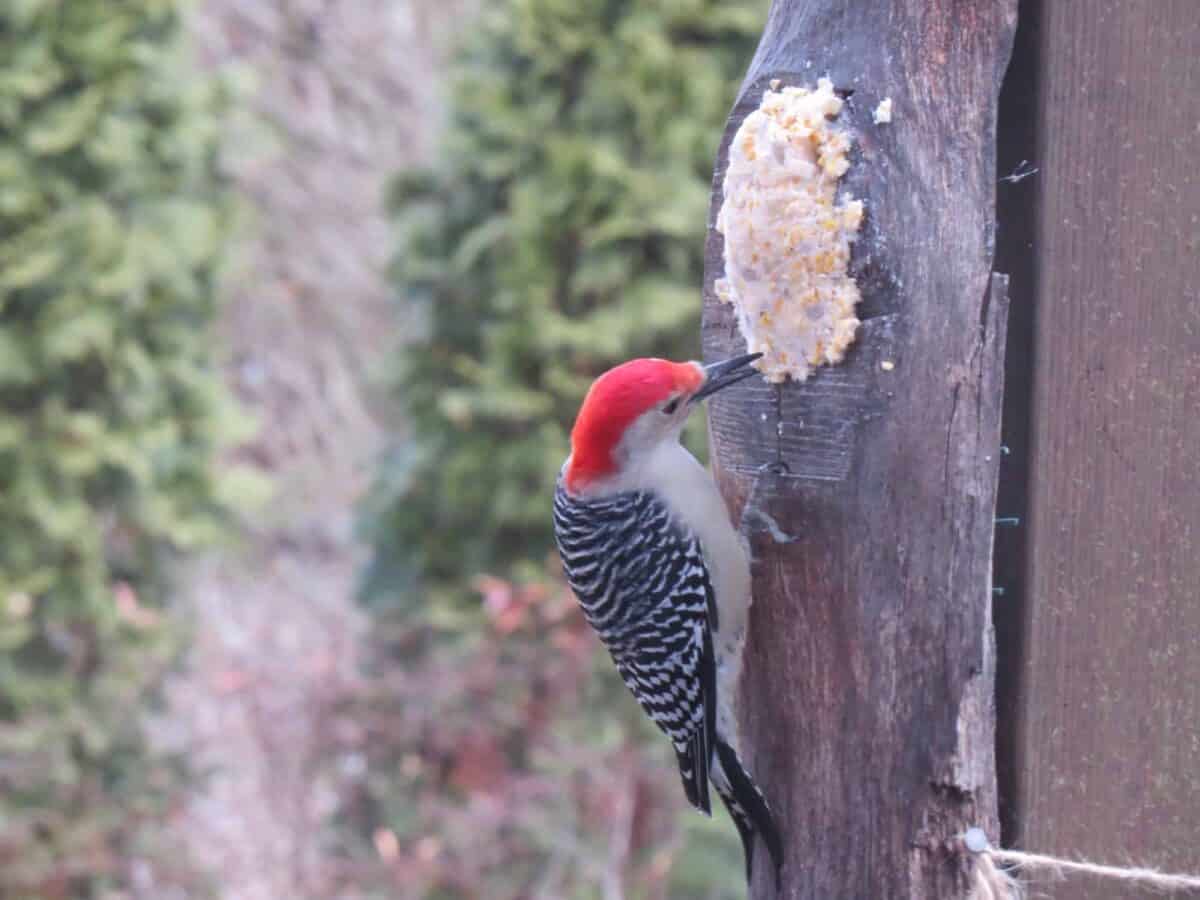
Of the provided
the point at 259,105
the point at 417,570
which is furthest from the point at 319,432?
the point at 417,570

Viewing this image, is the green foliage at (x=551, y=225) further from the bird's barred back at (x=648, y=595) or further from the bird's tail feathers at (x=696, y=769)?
the bird's tail feathers at (x=696, y=769)

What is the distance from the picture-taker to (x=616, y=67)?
5273mm

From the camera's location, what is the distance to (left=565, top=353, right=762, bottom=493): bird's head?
2758 millimetres

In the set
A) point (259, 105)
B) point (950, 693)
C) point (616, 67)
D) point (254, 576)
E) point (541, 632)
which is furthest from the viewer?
point (259, 105)

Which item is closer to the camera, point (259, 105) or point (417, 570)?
point (417, 570)

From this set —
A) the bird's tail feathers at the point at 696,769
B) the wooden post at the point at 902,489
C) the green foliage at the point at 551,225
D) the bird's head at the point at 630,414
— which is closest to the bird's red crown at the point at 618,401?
the bird's head at the point at 630,414

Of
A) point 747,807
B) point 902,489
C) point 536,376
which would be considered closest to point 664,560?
point 747,807

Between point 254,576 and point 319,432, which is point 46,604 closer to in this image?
point 254,576

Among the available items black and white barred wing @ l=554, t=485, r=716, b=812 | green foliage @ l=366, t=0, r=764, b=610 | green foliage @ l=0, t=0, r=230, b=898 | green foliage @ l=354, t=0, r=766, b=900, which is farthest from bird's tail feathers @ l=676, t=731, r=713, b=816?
green foliage @ l=0, t=0, r=230, b=898

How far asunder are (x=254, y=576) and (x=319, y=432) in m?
1.23

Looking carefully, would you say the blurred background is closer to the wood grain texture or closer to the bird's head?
the bird's head

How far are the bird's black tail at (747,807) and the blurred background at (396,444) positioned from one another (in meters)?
2.57

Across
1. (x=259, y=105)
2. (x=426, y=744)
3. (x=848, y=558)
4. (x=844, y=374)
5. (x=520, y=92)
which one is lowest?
(x=426, y=744)

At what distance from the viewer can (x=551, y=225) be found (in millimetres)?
Answer: 5375
